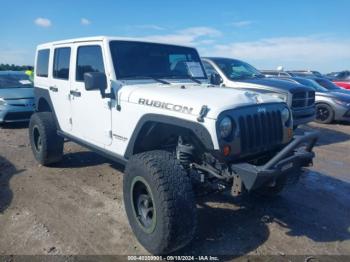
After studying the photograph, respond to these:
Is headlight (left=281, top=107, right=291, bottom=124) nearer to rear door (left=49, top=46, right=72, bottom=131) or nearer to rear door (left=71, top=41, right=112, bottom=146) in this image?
rear door (left=71, top=41, right=112, bottom=146)

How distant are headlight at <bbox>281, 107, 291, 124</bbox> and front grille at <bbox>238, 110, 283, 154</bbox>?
0.10m

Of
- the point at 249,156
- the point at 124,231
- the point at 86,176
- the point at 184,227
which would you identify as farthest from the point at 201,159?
the point at 86,176

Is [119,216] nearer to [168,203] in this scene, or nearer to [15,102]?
[168,203]

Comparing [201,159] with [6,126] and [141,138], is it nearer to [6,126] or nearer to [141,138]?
[141,138]

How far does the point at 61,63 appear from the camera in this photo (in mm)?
5281

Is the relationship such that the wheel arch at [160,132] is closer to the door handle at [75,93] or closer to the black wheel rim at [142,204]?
the black wheel rim at [142,204]

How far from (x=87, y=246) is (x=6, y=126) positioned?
7.54 m

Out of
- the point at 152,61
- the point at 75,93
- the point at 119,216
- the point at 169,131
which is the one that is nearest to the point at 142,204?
the point at 119,216

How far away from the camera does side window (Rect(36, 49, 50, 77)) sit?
228 inches

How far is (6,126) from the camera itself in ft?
31.9

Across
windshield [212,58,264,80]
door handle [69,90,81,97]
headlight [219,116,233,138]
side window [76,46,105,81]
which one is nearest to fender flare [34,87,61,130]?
door handle [69,90,81,97]

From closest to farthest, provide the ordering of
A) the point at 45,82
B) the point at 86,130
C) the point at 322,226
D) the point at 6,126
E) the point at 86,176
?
the point at 322,226 < the point at 86,130 < the point at 86,176 < the point at 45,82 < the point at 6,126

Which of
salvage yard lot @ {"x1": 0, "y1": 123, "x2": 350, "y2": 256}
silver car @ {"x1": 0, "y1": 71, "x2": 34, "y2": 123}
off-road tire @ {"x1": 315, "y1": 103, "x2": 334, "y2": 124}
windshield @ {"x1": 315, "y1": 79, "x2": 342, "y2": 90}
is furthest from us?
windshield @ {"x1": 315, "y1": 79, "x2": 342, "y2": 90}

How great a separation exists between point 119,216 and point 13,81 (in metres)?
7.98
